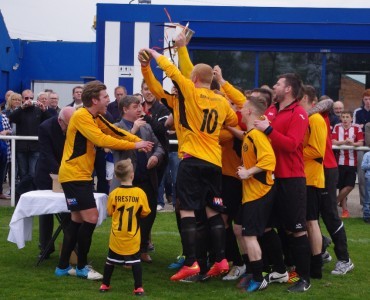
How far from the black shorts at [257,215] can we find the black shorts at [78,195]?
1.63 metres

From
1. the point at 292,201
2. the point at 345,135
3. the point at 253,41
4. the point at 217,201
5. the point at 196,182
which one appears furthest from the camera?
the point at 253,41

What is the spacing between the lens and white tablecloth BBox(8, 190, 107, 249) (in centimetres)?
866

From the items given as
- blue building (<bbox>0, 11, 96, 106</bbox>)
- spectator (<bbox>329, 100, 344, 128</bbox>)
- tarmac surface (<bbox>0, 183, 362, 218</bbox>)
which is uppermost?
blue building (<bbox>0, 11, 96, 106</bbox>)

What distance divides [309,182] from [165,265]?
2.01 meters

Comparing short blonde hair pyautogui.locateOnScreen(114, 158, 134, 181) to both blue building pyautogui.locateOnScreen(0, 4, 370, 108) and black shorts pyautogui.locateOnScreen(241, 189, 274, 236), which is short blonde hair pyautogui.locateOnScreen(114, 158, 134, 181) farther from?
blue building pyautogui.locateOnScreen(0, 4, 370, 108)

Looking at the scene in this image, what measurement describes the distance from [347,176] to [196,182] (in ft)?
20.0

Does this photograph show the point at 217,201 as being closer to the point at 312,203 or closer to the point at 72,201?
the point at 312,203

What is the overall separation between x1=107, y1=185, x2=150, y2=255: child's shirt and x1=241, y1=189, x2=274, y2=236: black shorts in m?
0.95

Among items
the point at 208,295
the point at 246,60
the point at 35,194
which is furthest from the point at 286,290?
the point at 246,60

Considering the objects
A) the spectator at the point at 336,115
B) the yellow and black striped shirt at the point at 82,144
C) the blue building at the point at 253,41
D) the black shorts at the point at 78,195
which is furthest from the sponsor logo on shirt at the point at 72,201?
the blue building at the point at 253,41

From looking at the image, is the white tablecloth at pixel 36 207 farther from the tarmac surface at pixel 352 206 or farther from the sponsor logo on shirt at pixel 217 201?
the tarmac surface at pixel 352 206

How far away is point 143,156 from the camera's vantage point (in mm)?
9133

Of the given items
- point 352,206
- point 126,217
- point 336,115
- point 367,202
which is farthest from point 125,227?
point 336,115

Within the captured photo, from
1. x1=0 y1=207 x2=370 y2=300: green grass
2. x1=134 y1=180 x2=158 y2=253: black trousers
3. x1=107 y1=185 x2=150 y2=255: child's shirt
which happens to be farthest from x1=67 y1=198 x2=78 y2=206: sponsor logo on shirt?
x1=134 y1=180 x2=158 y2=253: black trousers
